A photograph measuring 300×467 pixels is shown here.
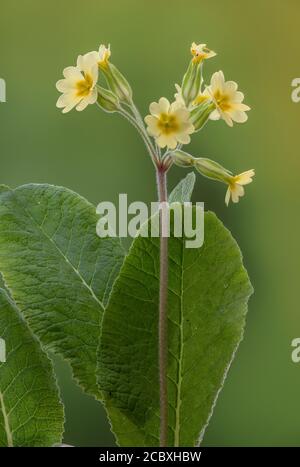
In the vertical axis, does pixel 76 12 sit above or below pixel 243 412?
above

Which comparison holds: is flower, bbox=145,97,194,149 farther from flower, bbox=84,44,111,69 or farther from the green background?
the green background

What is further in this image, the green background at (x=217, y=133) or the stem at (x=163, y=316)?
the green background at (x=217, y=133)

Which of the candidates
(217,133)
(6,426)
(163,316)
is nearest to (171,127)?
(163,316)

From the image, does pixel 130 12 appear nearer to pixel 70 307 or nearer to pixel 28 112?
pixel 28 112

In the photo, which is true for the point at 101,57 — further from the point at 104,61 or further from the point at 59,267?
the point at 59,267

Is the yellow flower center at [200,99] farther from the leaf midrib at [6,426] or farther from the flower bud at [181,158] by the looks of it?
the leaf midrib at [6,426]

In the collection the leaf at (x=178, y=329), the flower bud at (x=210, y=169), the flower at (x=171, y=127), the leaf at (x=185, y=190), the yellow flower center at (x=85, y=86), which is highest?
the yellow flower center at (x=85, y=86)

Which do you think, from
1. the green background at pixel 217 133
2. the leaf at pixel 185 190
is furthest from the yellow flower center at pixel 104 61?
the green background at pixel 217 133
